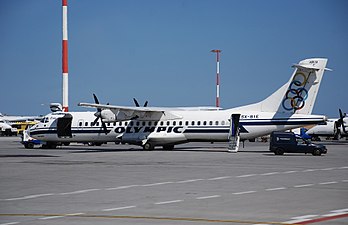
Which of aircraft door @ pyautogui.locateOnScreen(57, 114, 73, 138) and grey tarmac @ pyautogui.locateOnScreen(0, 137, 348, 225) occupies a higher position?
grey tarmac @ pyautogui.locateOnScreen(0, 137, 348, 225)

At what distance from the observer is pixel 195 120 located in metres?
43.4

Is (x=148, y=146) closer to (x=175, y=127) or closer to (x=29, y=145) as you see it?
(x=175, y=127)

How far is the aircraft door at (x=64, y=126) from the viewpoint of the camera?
4809 cm

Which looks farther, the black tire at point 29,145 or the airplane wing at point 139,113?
the black tire at point 29,145

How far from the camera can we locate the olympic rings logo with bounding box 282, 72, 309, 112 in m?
40.9

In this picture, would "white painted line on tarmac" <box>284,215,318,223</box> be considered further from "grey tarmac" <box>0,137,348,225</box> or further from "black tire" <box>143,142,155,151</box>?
"black tire" <box>143,142,155,151</box>

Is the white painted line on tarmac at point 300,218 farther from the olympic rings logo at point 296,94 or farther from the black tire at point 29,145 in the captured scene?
the black tire at point 29,145

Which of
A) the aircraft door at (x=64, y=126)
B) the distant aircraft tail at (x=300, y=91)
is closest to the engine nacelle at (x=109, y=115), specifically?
the aircraft door at (x=64, y=126)

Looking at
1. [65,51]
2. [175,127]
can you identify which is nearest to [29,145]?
[65,51]

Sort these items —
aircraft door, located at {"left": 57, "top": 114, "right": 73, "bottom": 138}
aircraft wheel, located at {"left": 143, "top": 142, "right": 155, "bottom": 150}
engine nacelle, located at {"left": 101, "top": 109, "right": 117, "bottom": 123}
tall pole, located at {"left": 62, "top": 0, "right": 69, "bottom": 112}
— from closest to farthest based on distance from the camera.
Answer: aircraft wheel, located at {"left": 143, "top": 142, "right": 155, "bottom": 150} < engine nacelle, located at {"left": 101, "top": 109, "right": 117, "bottom": 123} < aircraft door, located at {"left": 57, "top": 114, "right": 73, "bottom": 138} < tall pole, located at {"left": 62, "top": 0, "right": 69, "bottom": 112}

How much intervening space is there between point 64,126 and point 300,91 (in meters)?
19.9

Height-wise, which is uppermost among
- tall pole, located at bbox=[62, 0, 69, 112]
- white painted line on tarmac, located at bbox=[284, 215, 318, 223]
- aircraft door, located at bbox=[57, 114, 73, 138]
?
tall pole, located at bbox=[62, 0, 69, 112]

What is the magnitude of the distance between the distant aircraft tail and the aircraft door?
16.6m

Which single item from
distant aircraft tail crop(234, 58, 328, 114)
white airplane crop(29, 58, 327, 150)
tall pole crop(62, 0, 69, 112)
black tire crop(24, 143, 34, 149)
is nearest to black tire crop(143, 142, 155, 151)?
white airplane crop(29, 58, 327, 150)
